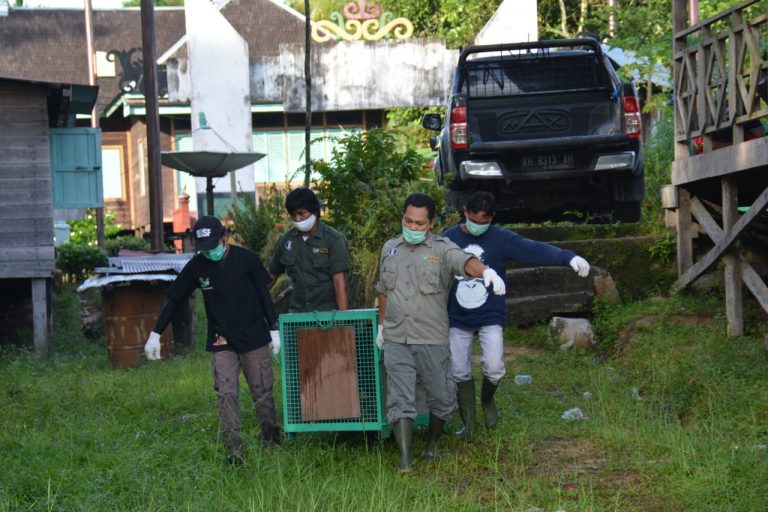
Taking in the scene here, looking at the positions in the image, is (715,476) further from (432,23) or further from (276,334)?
(432,23)

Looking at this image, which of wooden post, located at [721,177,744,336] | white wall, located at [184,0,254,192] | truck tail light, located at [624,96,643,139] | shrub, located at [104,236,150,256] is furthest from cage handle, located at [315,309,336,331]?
white wall, located at [184,0,254,192]

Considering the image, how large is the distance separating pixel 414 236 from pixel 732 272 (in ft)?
16.7

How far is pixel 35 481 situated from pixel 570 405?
4.15 m

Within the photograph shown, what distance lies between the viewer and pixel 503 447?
7.58 meters

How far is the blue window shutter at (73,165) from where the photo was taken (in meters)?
17.5

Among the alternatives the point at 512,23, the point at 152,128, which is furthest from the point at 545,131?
the point at 512,23

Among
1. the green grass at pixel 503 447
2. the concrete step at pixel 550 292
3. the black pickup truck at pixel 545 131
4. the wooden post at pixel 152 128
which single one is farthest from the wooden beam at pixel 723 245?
the wooden post at pixel 152 128

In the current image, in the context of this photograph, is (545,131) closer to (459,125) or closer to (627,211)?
(459,125)

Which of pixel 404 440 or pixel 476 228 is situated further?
pixel 476 228

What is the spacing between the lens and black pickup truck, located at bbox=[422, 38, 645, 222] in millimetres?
12602

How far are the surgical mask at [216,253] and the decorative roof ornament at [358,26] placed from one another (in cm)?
2279

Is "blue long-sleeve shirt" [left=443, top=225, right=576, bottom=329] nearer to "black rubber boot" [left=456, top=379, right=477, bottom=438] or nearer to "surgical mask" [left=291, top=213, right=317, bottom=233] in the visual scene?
"black rubber boot" [left=456, top=379, right=477, bottom=438]

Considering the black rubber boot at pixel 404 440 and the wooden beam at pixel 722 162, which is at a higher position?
the wooden beam at pixel 722 162

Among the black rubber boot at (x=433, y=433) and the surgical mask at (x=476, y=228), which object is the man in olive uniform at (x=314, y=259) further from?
the black rubber boot at (x=433, y=433)
